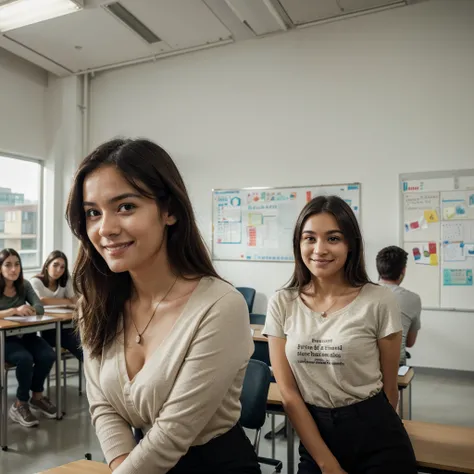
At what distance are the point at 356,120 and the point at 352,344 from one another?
149 inches

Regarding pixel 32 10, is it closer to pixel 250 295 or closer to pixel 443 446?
pixel 250 295

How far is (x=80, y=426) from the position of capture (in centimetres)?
329

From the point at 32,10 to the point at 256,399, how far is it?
4.22 m

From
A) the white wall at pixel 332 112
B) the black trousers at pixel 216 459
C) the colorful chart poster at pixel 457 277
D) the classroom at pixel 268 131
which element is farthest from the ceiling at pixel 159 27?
the black trousers at pixel 216 459

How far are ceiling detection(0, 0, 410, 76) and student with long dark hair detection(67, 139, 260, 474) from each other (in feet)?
12.5

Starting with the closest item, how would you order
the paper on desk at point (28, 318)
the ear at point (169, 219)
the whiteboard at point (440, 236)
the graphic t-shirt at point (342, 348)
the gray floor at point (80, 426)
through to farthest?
the ear at point (169, 219) → the graphic t-shirt at point (342, 348) → the gray floor at point (80, 426) → the paper on desk at point (28, 318) → the whiteboard at point (440, 236)

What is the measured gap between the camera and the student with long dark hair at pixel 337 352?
54.1 inches

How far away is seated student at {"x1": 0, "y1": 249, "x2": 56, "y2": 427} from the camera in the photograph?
133 inches

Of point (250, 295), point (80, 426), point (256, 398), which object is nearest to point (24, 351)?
point (80, 426)

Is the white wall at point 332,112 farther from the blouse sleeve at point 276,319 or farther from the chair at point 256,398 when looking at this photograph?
the blouse sleeve at point 276,319

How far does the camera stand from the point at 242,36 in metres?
5.18

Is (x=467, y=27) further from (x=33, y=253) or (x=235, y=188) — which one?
(x=33, y=253)

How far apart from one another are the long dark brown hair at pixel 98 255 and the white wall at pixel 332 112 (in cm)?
386

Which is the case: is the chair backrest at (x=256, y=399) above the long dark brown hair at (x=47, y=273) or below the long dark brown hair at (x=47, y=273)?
below
